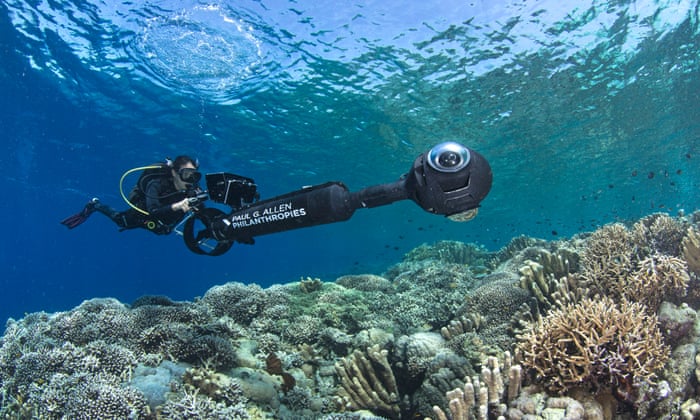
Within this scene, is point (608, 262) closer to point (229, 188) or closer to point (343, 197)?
point (343, 197)

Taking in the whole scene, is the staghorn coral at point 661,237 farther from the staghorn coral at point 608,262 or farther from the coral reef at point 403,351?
the staghorn coral at point 608,262

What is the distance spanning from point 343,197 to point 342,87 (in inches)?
673

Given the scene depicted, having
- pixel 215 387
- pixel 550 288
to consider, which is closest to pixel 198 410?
pixel 215 387

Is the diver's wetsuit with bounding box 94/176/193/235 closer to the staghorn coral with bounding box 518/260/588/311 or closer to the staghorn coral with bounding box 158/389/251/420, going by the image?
the staghorn coral with bounding box 158/389/251/420

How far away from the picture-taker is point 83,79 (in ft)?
61.9

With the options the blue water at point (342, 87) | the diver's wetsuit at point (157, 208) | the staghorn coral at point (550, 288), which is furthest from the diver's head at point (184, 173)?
the blue water at point (342, 87)

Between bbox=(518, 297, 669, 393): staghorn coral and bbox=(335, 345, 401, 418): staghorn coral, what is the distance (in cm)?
194

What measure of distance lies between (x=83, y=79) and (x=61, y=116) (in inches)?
223

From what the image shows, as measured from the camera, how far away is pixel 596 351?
349cm

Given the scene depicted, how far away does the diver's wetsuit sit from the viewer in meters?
5.98

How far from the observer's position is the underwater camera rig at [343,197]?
2922mm

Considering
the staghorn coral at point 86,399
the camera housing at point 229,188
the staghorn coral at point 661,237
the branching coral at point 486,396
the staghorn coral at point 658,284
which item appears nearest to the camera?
the branching coral at point 486,396

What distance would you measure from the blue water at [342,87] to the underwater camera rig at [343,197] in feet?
38.1

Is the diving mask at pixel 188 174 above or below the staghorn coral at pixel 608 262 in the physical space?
above
